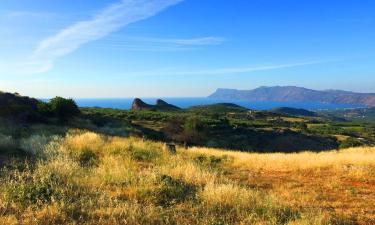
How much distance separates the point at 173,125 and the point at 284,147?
20.2m

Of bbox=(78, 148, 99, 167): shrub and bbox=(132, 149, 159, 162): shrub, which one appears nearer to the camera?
bbox=(78, 148, 99, 167): shrub

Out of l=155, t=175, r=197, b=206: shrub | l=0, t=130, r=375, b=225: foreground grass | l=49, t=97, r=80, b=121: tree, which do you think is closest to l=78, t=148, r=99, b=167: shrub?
l=0, t=130, r=375, b=225: foreground grass

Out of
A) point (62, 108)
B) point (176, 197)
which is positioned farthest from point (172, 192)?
point (62, 108)

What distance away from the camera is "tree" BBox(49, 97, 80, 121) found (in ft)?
145

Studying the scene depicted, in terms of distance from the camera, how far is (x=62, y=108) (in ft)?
148

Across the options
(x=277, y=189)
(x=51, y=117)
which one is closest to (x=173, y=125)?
(x=51, y=117)

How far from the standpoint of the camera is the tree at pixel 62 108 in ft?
145

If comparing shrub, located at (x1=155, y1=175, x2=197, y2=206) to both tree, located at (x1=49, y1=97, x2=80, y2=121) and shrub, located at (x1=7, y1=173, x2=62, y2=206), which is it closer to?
shrub, located at (x1=7, y1=173, x2=62, y2=206)

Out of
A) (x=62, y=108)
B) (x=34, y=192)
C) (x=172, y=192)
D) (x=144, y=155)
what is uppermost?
(x=62, y=108)

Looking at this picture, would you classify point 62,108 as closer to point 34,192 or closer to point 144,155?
point 144,155

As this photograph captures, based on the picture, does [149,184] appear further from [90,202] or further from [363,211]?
[363,211]

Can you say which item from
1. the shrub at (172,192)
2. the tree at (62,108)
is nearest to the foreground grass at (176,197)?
the shrub at (172,192)

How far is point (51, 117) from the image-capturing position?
144ft

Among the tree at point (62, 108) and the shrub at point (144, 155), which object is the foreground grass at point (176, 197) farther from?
the tree at point (62, 108)
